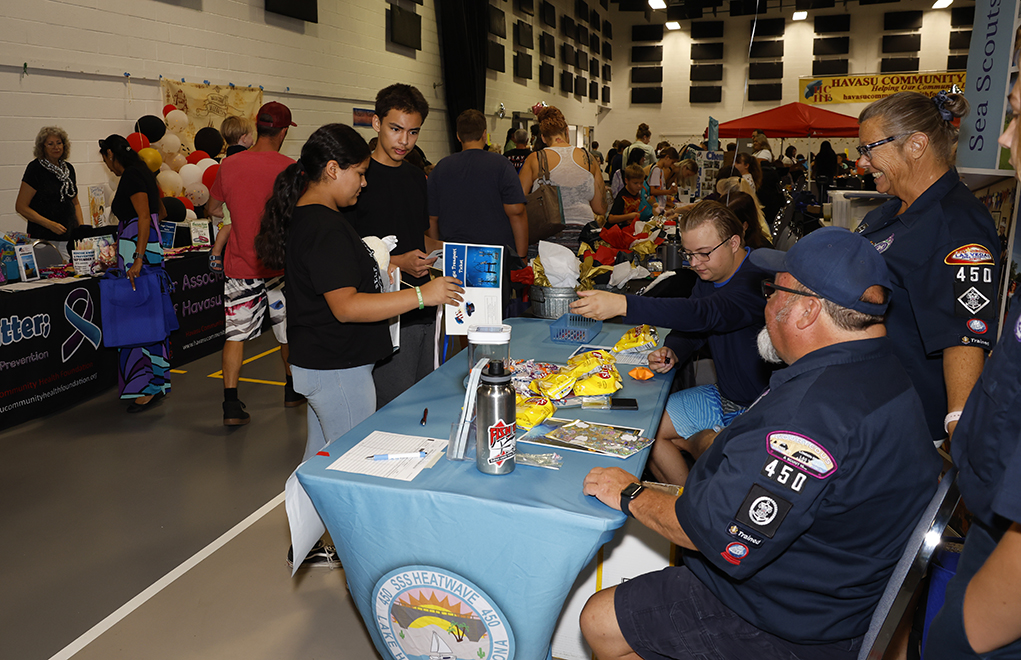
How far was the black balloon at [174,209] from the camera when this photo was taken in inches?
212

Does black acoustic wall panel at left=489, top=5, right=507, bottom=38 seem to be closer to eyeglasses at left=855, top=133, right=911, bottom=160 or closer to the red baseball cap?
the red baseball cap

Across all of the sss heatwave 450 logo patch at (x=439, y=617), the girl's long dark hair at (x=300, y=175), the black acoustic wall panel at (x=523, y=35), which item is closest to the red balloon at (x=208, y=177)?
the girl's long dark hair at (x=300, y=175)

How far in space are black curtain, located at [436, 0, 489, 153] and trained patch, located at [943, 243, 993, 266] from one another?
33.4 feet

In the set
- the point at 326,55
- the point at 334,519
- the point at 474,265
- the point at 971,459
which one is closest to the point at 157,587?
the point at 334,519

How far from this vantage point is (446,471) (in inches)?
64.2

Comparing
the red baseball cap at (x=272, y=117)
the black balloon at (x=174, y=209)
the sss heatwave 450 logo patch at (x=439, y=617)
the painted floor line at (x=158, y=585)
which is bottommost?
the painted floor line at (x=158, y=585)

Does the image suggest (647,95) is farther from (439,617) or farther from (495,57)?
(439,617)

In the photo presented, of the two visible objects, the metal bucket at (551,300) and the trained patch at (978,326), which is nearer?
the trained patch at (978,326)

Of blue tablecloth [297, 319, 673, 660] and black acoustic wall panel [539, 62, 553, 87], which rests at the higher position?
black acoustic wall panel [539, 62, 553, 87]

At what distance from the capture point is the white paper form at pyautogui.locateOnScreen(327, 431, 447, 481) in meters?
1.63

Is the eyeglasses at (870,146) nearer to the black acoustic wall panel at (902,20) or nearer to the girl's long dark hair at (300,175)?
the girl's long dark hair at (300,175)

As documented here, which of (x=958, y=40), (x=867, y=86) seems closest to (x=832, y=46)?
(x=958, y=40)

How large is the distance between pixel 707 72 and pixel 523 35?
8.17 metres

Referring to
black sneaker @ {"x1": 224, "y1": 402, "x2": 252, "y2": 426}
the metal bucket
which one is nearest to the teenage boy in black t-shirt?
the metal bucket
